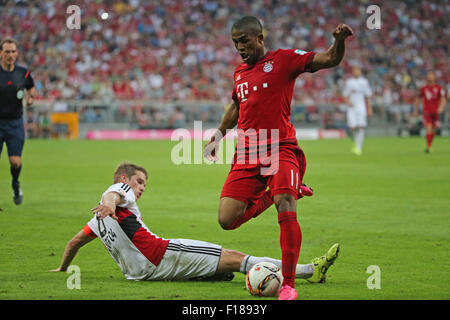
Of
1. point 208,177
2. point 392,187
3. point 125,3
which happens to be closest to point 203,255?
point 392,187

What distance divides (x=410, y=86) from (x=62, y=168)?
25685mm

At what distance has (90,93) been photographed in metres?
33.6

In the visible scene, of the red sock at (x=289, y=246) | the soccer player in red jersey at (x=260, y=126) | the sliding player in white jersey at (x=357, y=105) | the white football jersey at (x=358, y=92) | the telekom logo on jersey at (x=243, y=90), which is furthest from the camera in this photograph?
the white football jersey at (x=358, y=92)

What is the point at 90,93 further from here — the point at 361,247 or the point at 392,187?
the point at 361,247

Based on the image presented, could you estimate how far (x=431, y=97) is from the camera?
23797 mm

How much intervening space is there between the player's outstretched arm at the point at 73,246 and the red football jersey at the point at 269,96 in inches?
65.6

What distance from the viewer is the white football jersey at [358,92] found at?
75.6 ft

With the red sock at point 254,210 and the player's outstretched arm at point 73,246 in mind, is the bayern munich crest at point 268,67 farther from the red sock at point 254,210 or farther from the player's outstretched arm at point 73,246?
the player's outstretched arm at point 73,246

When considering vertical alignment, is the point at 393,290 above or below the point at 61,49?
below

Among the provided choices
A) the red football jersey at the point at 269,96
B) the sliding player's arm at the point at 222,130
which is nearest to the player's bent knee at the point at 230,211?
the red football jersey at the point at 269,96

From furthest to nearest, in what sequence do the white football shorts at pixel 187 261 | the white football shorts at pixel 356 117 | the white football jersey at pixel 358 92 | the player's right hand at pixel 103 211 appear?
the white football jersey at pixel 358 92 < the white football shorts at pixel 356 117 < the white football shorts at pixel 187 261 < the player's right hand at pixel 103 211

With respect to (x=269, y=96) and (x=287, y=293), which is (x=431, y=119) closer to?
(x=269, y=96)

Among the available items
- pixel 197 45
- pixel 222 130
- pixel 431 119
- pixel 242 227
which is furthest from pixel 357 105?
pixel 222 130

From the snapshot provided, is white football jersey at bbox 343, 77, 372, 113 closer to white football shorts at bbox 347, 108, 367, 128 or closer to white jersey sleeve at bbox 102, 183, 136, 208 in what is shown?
white football shorts at bbox 347, 108, 367, 128
